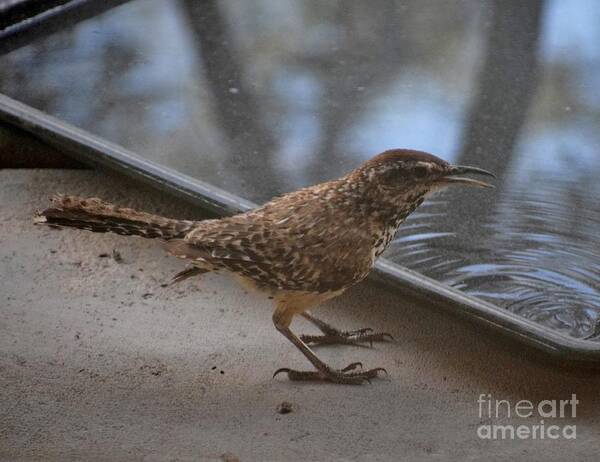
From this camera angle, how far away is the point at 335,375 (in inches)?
151

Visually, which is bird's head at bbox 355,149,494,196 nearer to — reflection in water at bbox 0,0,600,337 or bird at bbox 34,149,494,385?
bird at bbox 34,149,494,385

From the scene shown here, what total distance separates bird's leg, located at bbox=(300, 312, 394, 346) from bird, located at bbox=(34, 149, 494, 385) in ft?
1.21

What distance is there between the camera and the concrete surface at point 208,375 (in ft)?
11.1

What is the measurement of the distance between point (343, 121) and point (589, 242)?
149 centimetres

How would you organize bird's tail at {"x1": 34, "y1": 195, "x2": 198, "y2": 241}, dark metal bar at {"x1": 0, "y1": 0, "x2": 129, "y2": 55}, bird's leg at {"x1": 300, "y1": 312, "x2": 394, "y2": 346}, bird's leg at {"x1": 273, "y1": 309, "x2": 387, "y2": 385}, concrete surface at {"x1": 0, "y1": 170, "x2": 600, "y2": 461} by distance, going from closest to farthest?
concrete surface at {"x1": 0, "y1": 170, "x2": 600, "y2": 461}
bird's tail at {"x1": 34, "y1": 195, "x2": 198, "y2": 241}
bird's leg at {"x1": 273, "y1": 309, "x2": 387, "y2": 385}
bird's leg at {"x1": 300, "y1": 312, "x2": 394, "y2": 346}
dark metal bar at {"x1": 0, "y1": 0, "x2": 129, "y2": 55}

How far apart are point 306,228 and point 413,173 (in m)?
0.41

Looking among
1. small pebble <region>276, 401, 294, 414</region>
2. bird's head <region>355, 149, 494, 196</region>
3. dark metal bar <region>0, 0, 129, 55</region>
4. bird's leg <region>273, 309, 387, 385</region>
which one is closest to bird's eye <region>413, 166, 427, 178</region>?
bird's head <region>355, 149, 494, 196</region>

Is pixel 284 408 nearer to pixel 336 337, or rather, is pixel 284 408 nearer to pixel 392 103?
pixel 336 337

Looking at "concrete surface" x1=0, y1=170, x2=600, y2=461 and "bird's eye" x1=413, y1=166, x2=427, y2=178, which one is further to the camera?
"bird's eye" x1=413, y1=166, x2=427, y2=178

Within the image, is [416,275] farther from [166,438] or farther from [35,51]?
[35,51]

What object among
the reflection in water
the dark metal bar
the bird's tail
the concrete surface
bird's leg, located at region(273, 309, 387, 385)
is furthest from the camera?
the dark metal bar

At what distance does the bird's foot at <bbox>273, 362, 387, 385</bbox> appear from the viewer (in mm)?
3834

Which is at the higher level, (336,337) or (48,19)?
(48,19)

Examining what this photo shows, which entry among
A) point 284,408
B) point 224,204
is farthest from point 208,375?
point 224,204
